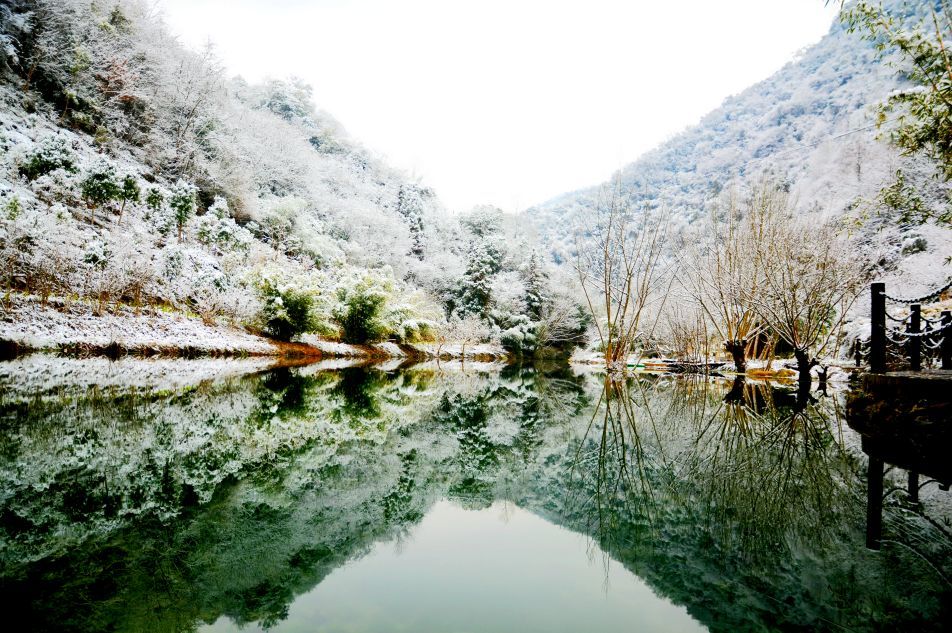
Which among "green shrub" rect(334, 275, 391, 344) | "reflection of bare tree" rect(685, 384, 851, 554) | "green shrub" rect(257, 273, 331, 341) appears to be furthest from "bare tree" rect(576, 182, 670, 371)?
"green shrub" rect(257, 273, 331, 341)

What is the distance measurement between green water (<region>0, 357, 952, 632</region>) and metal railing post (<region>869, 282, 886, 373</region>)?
188 centimetres

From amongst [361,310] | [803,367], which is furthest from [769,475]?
[361,310]

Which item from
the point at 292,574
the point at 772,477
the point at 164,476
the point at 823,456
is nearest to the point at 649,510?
the point at 772,477

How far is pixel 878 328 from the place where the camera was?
5961 mm

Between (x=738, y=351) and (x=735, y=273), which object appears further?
(x=738, y=351)

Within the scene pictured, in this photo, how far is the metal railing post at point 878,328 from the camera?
19.5 feet

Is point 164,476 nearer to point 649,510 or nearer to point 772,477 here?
point 649,510

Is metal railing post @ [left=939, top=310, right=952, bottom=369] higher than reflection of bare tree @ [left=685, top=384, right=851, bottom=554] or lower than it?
higher

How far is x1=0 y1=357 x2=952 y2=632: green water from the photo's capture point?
1.65 meters

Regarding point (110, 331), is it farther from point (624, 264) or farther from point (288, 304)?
point (624, 264)

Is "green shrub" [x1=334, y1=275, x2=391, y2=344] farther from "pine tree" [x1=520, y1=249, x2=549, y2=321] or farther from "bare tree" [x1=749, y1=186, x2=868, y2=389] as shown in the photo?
"bare tree" [x1=749, y1=186, x2=868, y2=389]

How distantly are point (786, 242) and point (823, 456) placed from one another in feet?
26.7

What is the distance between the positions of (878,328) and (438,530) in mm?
6645

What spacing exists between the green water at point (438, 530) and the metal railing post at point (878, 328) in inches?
73.9
